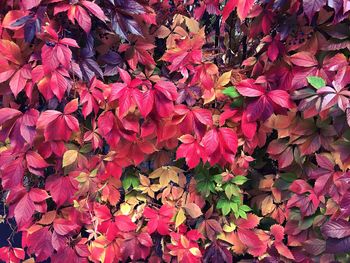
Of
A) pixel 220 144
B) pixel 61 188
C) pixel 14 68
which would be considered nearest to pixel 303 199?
pixel 220 144

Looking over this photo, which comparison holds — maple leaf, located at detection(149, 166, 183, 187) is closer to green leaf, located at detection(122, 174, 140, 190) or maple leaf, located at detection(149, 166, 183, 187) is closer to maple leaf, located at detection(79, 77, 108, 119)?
green leaf, located at detection(122, 174, 140, 190)

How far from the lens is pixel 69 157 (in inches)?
70.9

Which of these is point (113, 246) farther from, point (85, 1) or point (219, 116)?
point (85, 1)

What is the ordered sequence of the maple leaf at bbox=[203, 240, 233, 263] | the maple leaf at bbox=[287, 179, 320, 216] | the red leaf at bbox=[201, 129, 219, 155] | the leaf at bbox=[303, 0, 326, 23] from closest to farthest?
the leaf at bbox=[303, 0, 326, 23]
the red leaf at bbox=[201, 129, 219, 155]
the maple leaf at bbox=[287, 179, 320, 216]
the maple leaf at bbox=[203, 240, 233, 263]

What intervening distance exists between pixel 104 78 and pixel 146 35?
0.25 m

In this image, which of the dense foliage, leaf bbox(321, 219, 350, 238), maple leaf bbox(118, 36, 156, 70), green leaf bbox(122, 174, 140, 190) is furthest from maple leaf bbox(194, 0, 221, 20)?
leaf bbox(321, 219, 350, 238)

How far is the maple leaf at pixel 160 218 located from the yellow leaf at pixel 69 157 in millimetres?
373

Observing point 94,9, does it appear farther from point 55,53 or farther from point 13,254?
point 13,254

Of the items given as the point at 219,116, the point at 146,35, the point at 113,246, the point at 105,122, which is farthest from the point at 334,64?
the point at 113,246

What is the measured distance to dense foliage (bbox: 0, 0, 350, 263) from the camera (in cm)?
A: 166

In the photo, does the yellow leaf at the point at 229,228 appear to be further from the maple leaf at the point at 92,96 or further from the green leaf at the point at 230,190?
the maple leaf at the point at 92,96

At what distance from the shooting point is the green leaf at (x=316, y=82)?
5.34 feet

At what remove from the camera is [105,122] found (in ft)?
5.71

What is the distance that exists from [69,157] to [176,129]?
44 centimetres
